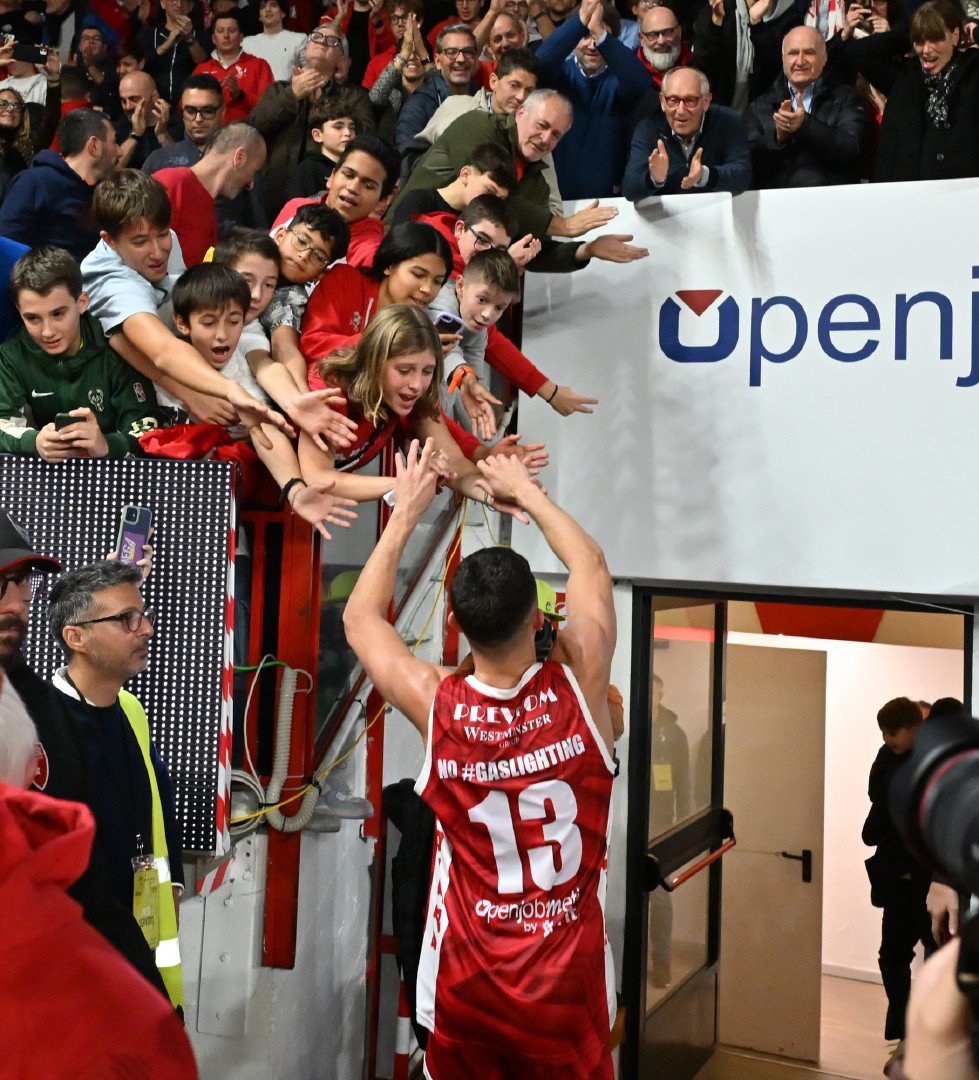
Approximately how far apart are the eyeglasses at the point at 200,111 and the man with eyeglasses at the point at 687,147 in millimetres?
2068

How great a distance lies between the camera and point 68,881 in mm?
1366

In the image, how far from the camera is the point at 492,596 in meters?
2.70

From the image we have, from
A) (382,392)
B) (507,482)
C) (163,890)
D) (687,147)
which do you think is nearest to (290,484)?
(382,392)

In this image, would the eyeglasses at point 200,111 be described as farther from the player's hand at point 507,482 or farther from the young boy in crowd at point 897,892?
the young boy in crowd at point 897,892

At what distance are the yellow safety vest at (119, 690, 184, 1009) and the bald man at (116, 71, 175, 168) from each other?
15.2 ft

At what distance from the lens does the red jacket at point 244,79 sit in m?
6.89

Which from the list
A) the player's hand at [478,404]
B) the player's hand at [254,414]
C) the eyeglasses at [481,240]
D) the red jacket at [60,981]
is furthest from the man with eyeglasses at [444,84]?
the red jacket at [60,981]

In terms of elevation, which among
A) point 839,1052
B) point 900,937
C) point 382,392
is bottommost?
point 839,1052

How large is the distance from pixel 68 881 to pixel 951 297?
3.94 meters

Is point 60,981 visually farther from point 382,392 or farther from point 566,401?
point 566,401

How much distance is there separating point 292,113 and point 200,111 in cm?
57

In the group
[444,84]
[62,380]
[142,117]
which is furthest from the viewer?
[142,117]

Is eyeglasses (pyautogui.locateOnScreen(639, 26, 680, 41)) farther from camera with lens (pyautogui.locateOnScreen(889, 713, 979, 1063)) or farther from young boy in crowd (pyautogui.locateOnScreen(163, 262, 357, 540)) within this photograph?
camera with lens (pyautogui.locateOnScreen(889, 713, 979, 1063))

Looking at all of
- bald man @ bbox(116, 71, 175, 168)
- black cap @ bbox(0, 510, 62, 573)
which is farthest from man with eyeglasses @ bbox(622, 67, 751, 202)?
bald man @ bbox(116, 71, 175, 168)
